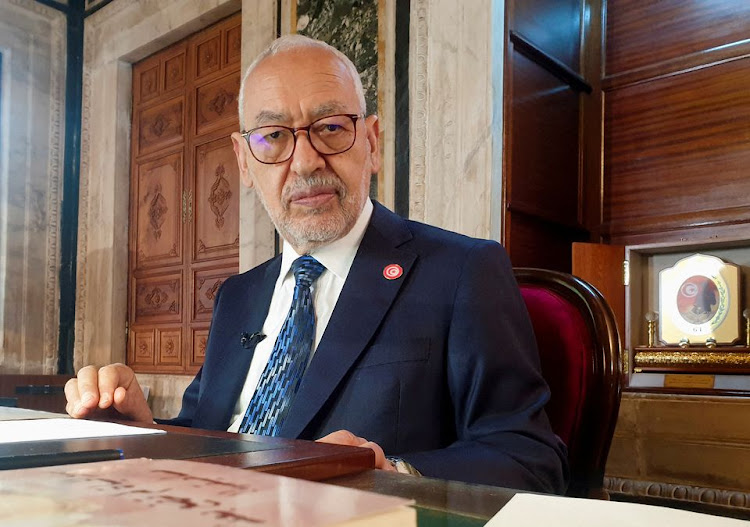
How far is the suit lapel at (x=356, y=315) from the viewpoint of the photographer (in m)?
1.39

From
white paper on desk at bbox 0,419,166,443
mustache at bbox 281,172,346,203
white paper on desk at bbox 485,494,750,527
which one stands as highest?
mustache at bbox 281,172,346,203

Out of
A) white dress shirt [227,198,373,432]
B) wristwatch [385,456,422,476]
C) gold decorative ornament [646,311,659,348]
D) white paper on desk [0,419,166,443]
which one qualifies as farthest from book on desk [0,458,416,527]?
gold decorative ornament [646,311,659,348]

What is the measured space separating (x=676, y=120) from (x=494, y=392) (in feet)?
9.53

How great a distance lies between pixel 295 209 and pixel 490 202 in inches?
71.0

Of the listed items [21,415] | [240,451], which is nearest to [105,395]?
[21,415]

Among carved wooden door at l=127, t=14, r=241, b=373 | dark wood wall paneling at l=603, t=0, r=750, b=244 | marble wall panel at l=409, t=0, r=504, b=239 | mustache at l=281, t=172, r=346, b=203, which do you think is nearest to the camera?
mustache at l=281, t=172, r=346, b=203

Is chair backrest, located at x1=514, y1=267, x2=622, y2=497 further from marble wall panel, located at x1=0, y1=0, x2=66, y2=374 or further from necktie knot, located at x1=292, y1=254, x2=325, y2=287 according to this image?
marble wall panel, located at x1=0, y1=0, x2=66, y2=374

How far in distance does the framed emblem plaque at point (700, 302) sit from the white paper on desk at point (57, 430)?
2872 millimetres

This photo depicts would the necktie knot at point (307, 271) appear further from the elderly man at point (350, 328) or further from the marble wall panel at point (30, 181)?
the marble wall panel at point (30, 181)

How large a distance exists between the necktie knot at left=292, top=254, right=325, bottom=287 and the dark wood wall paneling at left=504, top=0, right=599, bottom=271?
186 centimetres

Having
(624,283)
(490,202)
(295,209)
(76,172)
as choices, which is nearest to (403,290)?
(295,209)

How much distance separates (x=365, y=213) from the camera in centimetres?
176

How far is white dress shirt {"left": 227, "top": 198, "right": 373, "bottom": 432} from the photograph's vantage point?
160 cm

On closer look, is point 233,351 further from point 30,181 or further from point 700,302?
point 30,181
